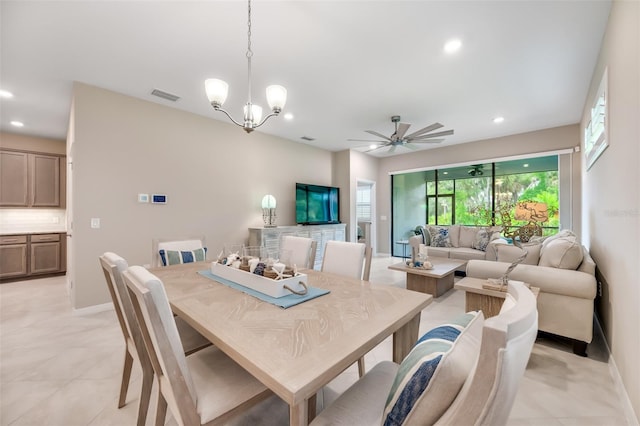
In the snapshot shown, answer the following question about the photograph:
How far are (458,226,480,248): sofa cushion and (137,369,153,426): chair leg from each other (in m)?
5.29

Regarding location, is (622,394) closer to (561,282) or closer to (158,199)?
(561,282)

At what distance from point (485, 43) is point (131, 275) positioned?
3119 mm

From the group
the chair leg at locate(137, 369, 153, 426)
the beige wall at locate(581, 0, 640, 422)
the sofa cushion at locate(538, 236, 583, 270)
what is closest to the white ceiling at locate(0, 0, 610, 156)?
the beige wall at locate(581, 0, 640, 422)

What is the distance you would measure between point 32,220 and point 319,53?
6.16m

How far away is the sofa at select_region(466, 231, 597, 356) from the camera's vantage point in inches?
82.1

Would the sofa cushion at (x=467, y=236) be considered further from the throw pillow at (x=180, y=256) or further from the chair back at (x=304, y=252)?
the throw pillow at (x=180, y=256)

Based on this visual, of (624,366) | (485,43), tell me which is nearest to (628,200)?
(624,366)

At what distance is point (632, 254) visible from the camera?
5.08 ft

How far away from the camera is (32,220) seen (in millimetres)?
4926

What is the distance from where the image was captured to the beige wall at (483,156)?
452cm

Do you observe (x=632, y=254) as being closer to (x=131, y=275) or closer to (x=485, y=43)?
(x=485, y=43)

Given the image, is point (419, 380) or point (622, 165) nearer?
point (419, 380)

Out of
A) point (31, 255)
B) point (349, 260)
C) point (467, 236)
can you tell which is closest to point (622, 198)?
point (349, 260)

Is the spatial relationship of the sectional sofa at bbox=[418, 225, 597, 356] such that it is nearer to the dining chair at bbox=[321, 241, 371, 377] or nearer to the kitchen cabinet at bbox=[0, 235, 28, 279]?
the dining chair at bbox=[321, 241, 371, 377]
